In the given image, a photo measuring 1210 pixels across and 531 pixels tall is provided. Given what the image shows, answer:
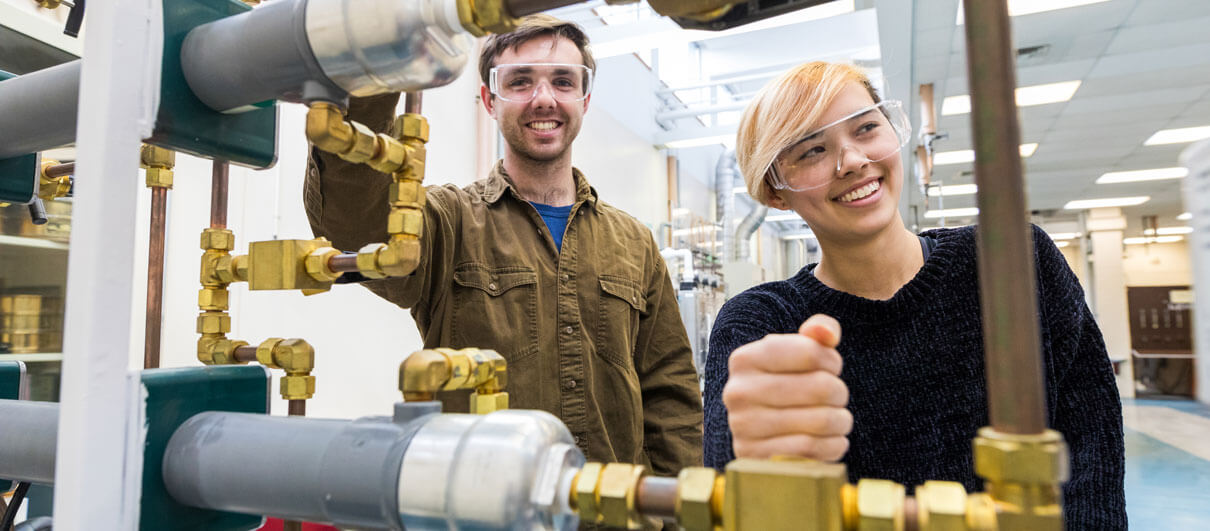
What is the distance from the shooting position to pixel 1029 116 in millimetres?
5188

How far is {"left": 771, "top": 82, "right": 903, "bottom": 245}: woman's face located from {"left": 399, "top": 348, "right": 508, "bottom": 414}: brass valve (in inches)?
26.8

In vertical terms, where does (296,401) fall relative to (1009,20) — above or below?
below

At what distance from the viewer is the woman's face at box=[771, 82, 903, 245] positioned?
3.09 ft

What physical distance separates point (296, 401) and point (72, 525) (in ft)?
0.56

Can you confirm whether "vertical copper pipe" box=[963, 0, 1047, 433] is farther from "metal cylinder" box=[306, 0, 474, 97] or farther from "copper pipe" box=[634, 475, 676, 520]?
"metal cylinder" box=[306, 0, 474, 97]

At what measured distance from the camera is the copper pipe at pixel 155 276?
24.4 inches

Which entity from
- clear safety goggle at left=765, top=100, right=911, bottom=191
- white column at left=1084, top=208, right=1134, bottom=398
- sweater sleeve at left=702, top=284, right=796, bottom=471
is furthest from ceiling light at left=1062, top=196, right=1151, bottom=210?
sweater sleeve at left=702, top=284, right=796, bottom=471

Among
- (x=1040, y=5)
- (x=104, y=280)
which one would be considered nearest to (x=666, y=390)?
(x=104, y=280)

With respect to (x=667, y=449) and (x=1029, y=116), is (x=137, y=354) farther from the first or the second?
(x=1029, y=116)

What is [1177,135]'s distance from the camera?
5.66 metres

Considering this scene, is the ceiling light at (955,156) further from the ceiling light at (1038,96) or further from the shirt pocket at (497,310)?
the shirt pocket at (497,310)

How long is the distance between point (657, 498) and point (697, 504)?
0.9 inches

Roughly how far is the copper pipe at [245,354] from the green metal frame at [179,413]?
38mm

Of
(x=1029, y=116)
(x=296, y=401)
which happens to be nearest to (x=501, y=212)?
(x=296, y=401)
